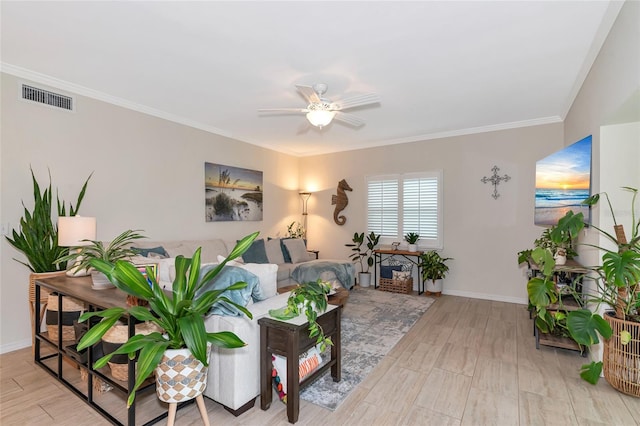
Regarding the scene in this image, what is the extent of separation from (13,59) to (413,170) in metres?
5.39

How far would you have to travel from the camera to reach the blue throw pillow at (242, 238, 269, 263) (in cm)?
493

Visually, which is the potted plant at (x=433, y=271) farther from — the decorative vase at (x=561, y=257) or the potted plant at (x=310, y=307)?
the potted plant at (x=310, y=307)

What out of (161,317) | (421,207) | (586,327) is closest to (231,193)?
(421,207)

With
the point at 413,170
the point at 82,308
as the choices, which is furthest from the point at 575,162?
the point at 82,308

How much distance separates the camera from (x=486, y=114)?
4.45 metres

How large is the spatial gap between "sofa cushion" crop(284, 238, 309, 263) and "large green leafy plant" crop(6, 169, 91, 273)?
123 inches

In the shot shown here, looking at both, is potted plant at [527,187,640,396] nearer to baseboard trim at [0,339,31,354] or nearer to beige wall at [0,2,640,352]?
beige wall at [0,2,640,352]

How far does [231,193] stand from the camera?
5.43m

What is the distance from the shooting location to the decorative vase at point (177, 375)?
162 centimetres

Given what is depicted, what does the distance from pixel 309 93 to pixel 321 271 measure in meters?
2.51

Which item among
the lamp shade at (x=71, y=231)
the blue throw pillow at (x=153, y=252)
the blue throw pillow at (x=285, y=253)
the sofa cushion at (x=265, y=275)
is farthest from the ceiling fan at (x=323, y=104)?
the blue throw pillow at (x=285, y=253)

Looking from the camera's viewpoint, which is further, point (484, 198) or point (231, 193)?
point (231, 193)

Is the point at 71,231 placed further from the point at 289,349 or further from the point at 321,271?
the point at 321,271

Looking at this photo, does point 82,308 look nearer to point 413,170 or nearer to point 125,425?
point 125,425
